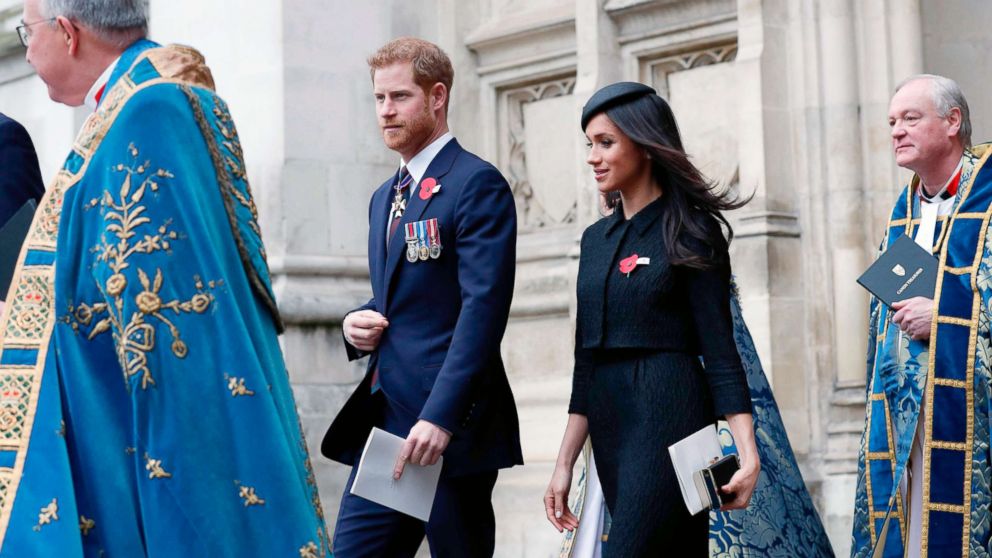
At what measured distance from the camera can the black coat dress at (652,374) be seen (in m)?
4.47

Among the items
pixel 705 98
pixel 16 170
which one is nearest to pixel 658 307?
pixel 16 170

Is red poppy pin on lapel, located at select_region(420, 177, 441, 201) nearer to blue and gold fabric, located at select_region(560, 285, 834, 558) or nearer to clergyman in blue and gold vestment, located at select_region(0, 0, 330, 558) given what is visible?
blue and gold fabric, located at select_region(560, 285, 834, 558)

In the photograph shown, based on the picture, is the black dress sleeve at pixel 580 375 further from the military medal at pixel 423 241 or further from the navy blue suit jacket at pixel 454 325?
the military medal at pixel 423 241

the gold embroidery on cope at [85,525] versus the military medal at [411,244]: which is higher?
the military medal at [411,244]

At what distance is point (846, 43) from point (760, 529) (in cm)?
250

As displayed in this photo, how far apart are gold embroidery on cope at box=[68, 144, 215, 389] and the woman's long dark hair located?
1450 millimetres

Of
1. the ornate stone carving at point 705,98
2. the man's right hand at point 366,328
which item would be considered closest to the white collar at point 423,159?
the man's right hand at point 366,328

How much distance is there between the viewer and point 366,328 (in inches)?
193

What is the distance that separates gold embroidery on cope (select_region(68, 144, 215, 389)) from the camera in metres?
3.52

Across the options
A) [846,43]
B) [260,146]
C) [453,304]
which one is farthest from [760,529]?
[260,146]

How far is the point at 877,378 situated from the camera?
19.0 ft

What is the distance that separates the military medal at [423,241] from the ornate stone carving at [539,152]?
345 centimetres

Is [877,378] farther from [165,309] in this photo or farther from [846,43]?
[165,309]

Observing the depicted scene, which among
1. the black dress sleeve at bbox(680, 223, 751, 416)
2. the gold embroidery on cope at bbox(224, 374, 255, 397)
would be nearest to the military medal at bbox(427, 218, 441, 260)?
the black dress sleeve at bbox(680, 223, 751, 416)
